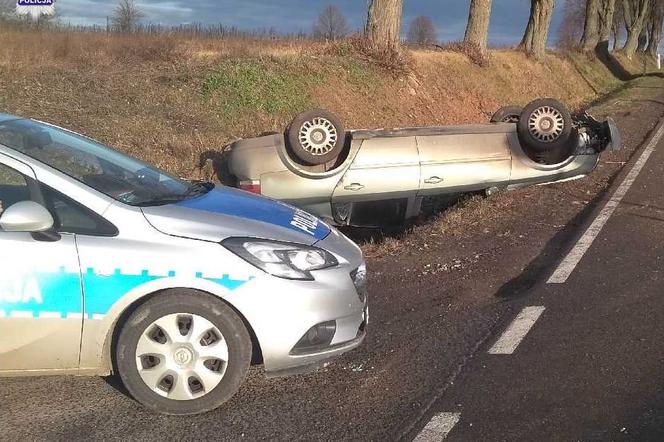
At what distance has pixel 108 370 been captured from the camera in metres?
3.97

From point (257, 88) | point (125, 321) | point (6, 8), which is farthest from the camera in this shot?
point (6, 8)

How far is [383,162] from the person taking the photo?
8.33 meters

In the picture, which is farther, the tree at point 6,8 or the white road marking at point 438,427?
the tree at point 6,8

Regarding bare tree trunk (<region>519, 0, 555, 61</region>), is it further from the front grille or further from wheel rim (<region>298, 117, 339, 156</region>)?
the front grille

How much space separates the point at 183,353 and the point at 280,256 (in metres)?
0.76

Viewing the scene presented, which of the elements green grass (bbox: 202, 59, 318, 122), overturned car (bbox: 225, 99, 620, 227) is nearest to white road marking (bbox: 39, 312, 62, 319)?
overturned car (bbox: 225, 99, 620, 227)

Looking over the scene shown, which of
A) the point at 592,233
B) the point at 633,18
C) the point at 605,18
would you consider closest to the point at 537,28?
the point at 605,18

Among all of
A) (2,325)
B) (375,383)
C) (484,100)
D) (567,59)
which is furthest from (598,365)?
(567,59)

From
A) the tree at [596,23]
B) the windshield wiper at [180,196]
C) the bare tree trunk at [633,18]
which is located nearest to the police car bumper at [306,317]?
the windshield wiper at [180,196]

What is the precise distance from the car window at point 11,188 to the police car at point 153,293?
0.07ft

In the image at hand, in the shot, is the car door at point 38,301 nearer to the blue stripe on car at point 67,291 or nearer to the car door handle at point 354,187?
the blue stripe on car at point 67,291

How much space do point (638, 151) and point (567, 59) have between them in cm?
2569

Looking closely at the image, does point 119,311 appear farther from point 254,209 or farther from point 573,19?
point 573,19

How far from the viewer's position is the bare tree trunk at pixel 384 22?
18125 millimetres
